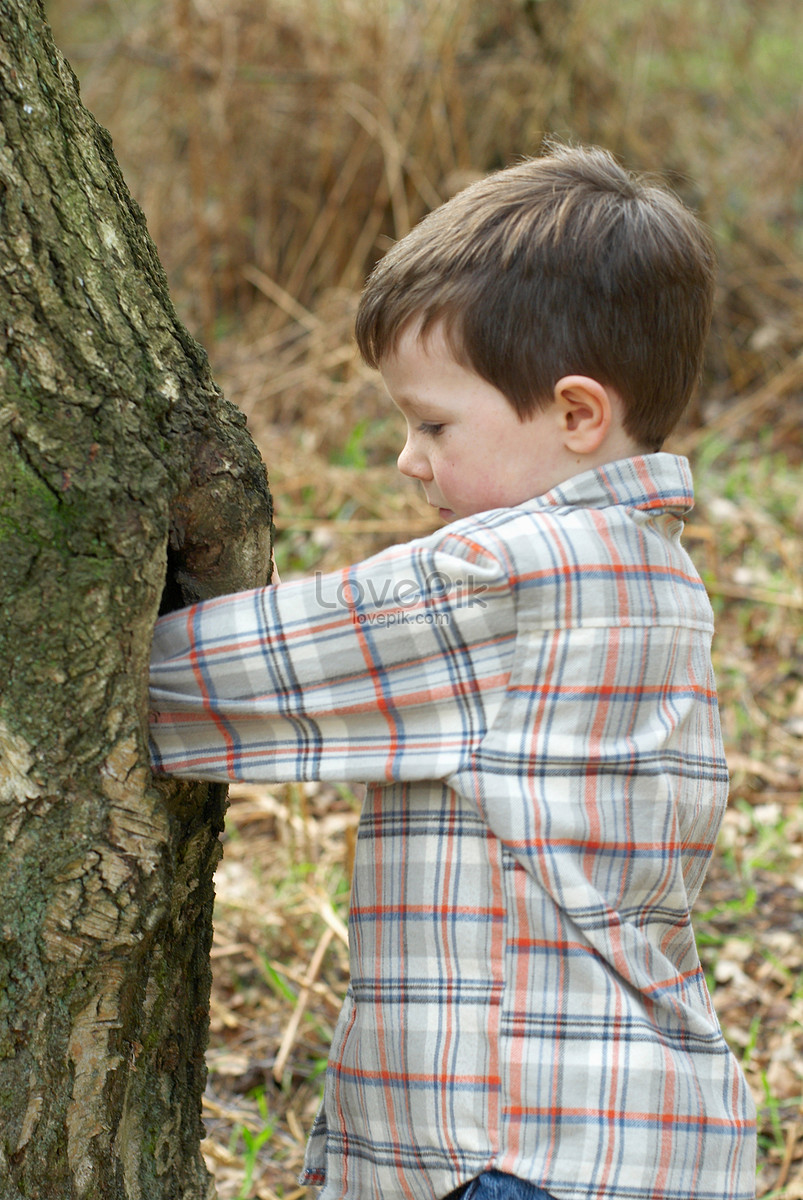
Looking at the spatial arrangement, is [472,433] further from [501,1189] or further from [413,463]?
[501,1189]

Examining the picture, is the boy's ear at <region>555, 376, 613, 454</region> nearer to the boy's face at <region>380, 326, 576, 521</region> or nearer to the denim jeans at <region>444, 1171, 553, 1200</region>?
the boy's face at <region>380, 326, 576, 521</region>

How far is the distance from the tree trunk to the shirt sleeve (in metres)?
0.09

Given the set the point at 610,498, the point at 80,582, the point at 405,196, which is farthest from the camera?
the point at 405,196

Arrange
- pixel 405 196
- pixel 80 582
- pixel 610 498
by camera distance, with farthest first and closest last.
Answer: pixel 405 196, pixel 610 498, pixel 80 582

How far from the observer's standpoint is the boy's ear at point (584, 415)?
132 cm

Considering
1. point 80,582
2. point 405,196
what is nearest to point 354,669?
point 80,582

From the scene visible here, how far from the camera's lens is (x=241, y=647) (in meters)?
1.19

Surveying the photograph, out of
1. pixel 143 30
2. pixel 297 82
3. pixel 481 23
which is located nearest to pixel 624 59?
pixel 481 23

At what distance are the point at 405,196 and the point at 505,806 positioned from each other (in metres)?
4.75

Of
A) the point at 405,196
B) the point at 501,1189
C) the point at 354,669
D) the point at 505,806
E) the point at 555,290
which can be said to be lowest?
the point at 501,1189

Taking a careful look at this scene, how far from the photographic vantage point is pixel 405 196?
211 inches

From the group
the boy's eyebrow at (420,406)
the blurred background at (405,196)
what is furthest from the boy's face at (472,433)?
the blurred background at (405,196)

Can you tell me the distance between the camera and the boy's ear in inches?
51.9

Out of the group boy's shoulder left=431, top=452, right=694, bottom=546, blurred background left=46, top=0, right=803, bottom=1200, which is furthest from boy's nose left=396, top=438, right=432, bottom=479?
blurred background left=46, top=0, right=803, bottom=1200
